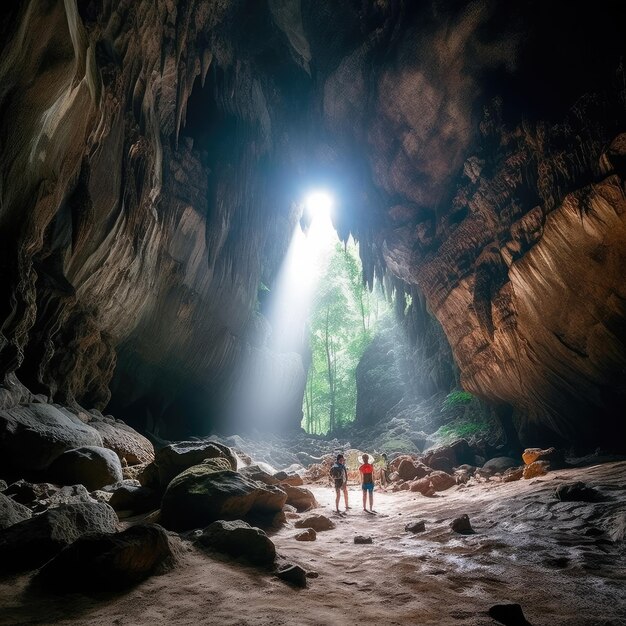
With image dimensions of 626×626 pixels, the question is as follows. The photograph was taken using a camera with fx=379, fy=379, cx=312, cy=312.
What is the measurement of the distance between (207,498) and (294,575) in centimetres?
191

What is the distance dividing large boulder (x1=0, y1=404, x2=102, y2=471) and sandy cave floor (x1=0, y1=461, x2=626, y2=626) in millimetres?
3871

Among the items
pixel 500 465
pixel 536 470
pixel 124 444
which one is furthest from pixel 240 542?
pixel 500 465

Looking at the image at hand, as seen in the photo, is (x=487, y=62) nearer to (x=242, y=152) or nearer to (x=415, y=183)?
(x=415, y=183)

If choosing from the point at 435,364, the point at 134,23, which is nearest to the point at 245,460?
the point at 134,23

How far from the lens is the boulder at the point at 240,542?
149 inches

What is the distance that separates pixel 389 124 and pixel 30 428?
582 inches

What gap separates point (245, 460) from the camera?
1141cm

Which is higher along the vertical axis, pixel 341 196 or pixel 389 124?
pixel 341 196

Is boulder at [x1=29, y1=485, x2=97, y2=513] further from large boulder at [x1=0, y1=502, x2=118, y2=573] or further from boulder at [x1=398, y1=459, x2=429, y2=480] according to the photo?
boulder at [x1=398, y1=459, x2=429, y2=480]

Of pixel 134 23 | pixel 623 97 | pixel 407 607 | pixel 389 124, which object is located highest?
pixel 389 124

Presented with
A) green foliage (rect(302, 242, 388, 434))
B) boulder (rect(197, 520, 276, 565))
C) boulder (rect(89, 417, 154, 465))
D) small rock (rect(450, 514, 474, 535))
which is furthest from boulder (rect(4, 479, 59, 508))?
green foliage (rect(302, 242, 388, 434))

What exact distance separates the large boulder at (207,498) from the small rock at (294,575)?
173 cm

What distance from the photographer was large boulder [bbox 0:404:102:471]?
5961 millimetres

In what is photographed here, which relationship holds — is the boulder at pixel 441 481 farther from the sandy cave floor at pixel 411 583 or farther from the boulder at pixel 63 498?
the boulder at pixel 63 498
